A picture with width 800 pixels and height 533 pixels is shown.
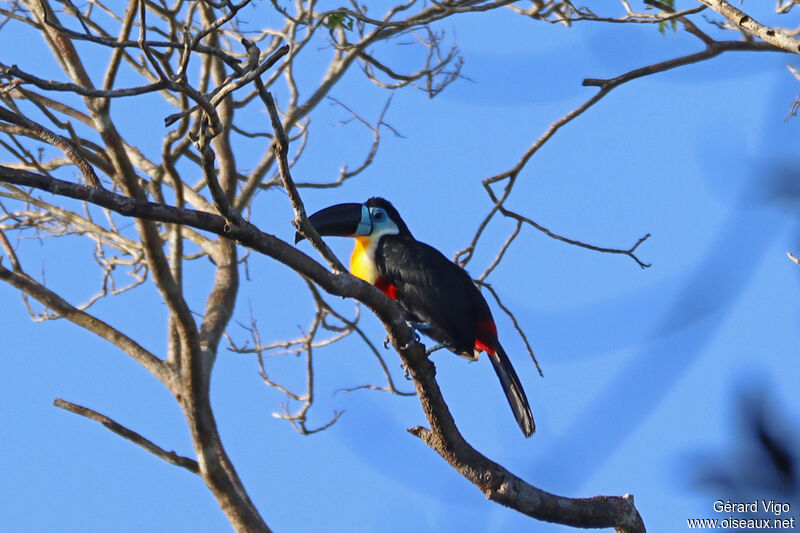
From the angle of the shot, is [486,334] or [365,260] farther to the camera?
[365,260]

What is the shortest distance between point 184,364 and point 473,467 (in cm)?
290

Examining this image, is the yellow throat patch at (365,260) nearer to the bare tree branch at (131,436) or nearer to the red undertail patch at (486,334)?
the red undertail patch at (486,334)

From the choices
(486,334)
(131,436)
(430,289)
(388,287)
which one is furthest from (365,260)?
(131,436)

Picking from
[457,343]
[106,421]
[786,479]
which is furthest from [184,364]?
[786,479]

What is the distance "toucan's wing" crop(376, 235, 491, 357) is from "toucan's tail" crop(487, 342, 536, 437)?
140mm

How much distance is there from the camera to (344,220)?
5082mm

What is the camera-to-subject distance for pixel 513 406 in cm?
445

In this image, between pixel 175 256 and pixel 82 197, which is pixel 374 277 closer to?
pixel 175 256

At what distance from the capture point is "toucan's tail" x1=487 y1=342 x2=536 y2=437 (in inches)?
173

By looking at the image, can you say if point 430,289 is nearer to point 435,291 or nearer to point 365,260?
point 435,291

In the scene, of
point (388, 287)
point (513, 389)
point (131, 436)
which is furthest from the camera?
point (131, 436)

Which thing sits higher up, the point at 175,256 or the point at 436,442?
the point at 175,256

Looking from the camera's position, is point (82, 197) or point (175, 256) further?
point (175, 256)

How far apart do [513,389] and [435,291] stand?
58 centimetres
